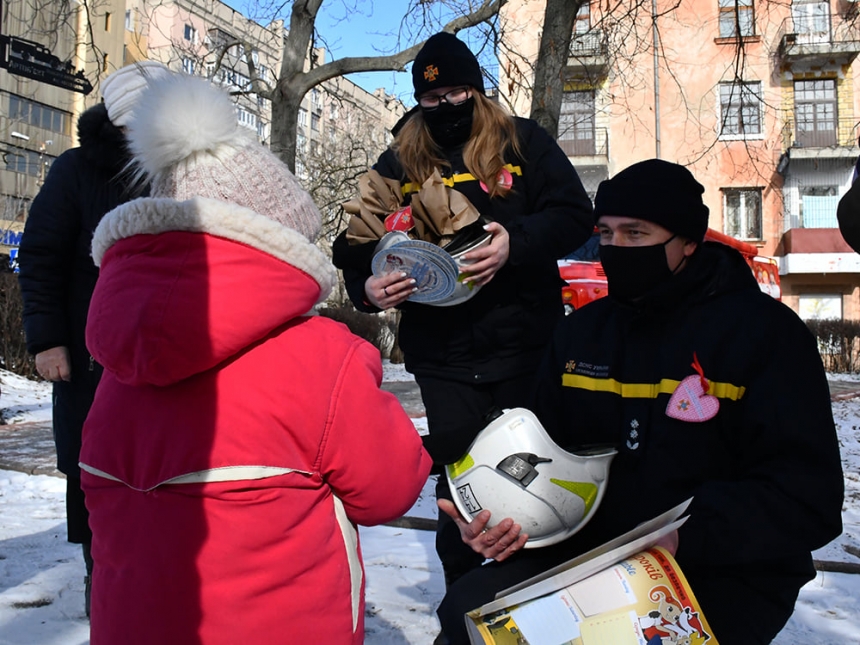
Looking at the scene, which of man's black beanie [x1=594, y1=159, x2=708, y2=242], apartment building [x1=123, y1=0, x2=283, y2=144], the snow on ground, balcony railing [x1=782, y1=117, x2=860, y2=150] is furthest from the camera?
balcony railing [x1=782, y1=117, x2=860, y2=150]

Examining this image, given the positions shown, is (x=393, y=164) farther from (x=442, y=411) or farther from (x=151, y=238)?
(x=151, y=238)

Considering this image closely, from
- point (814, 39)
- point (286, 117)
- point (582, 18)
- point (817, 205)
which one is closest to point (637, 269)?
point (286, 117)

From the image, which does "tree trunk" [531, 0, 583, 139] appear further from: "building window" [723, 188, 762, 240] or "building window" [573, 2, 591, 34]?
"building window" [723, 188, 762, 240]

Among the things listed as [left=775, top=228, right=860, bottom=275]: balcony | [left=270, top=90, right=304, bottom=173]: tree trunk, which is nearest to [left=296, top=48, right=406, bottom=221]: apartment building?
[left=270, top=90, right=304, bottom=173]: tree trunk

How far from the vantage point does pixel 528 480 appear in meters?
1.72

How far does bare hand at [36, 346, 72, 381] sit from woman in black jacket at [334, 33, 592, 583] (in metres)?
1.01

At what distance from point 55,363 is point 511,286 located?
1.59 metres

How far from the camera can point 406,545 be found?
3.88 metres

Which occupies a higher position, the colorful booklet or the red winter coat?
the red winter coat

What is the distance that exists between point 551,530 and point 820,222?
27.7 meters

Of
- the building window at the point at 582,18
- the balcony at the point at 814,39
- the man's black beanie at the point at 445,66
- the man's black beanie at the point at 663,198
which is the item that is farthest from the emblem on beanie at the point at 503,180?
the balcony at the point at 814,39

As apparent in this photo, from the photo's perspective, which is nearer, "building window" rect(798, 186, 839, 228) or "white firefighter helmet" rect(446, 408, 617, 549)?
"white firefighter helmet" rect(446, 408, 617, 549)

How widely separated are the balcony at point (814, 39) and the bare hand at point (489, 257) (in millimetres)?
25477

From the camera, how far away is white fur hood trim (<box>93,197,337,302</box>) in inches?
55.6
